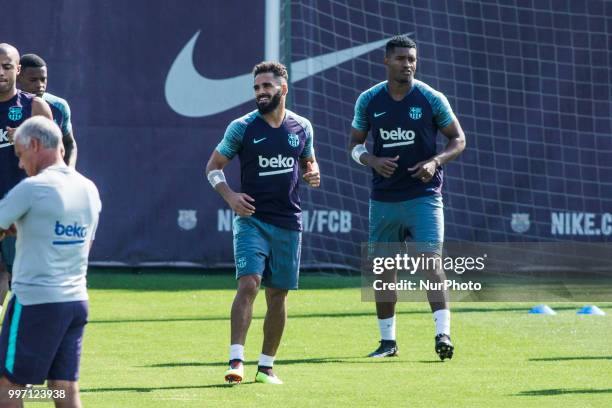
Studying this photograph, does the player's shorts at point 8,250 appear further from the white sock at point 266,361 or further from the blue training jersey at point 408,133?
the blue training jersey at point 408,133

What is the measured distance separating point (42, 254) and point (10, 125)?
3.81m

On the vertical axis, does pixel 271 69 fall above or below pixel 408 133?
above

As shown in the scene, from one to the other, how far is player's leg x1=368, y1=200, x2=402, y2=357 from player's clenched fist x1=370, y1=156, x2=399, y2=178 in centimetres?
32

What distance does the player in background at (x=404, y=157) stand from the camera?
10.8 m

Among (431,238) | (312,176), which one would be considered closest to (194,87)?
(431,238)

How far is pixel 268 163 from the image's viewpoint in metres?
9.45

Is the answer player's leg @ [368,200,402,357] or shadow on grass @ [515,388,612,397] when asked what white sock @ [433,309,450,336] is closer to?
player's leg @ [368,200,402,357]

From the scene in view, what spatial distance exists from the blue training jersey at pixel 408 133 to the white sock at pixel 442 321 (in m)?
0.97

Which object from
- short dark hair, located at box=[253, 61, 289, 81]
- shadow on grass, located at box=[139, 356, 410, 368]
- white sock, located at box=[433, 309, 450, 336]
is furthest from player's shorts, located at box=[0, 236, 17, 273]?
white sock, located at box=[433, 309, 450, 336]

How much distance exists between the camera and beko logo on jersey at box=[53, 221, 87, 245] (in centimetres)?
627

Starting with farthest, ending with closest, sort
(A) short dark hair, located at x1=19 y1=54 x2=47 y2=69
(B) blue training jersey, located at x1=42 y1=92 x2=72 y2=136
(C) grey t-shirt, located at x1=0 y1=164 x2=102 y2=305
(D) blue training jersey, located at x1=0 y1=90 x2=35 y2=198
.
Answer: (A) short dark hair, located at x1=19 y1=54 x2=47 y2=69 < (B) blue training jersey, located at x1=42 y1=92 x2=72 y2=136 < (D) blue training jersey, located at x1=0 y1=90 x2=35 y2=198 < (C) grey t-shirt, located at x1=0 y1=164 x2=102 y2=305

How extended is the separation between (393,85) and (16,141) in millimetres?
5082

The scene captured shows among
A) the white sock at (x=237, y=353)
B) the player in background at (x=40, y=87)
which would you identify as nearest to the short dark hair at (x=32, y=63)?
the player in background at (x=40, y=87)

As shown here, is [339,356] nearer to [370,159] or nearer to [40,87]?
[370,159]
